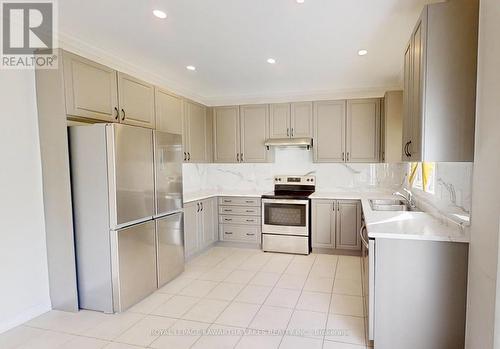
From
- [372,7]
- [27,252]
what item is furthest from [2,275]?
[372,7]

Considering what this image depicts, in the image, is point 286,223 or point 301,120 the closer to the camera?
point 286,223

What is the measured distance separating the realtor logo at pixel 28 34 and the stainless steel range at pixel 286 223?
10.2ft

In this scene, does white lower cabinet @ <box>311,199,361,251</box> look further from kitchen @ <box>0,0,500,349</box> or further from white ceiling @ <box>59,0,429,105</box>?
white ceiling @ <box>59,0,429,105</box>

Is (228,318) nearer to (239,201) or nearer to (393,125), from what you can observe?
(239,201)

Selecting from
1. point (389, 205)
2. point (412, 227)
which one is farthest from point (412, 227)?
point (389, 205)

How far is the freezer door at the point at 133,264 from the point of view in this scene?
2.62 meters

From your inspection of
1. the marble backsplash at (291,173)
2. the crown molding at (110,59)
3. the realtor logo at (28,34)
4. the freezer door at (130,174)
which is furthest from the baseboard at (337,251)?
the realtor logo at (28,34)

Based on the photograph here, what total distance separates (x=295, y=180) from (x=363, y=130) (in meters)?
1.30

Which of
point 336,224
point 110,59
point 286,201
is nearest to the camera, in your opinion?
point 110,59

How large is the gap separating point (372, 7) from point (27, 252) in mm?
3441

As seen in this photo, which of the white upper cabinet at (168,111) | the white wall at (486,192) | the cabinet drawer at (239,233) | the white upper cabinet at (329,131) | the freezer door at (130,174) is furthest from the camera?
the cabinet drawer at (239,233)

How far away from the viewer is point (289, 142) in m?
4.59

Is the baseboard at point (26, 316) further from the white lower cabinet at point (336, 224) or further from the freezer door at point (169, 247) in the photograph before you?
the white lower cabinet at point (336, 224)

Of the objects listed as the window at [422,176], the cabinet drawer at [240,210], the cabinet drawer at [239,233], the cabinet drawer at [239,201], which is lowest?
the cabinet drawer at [239,233]
